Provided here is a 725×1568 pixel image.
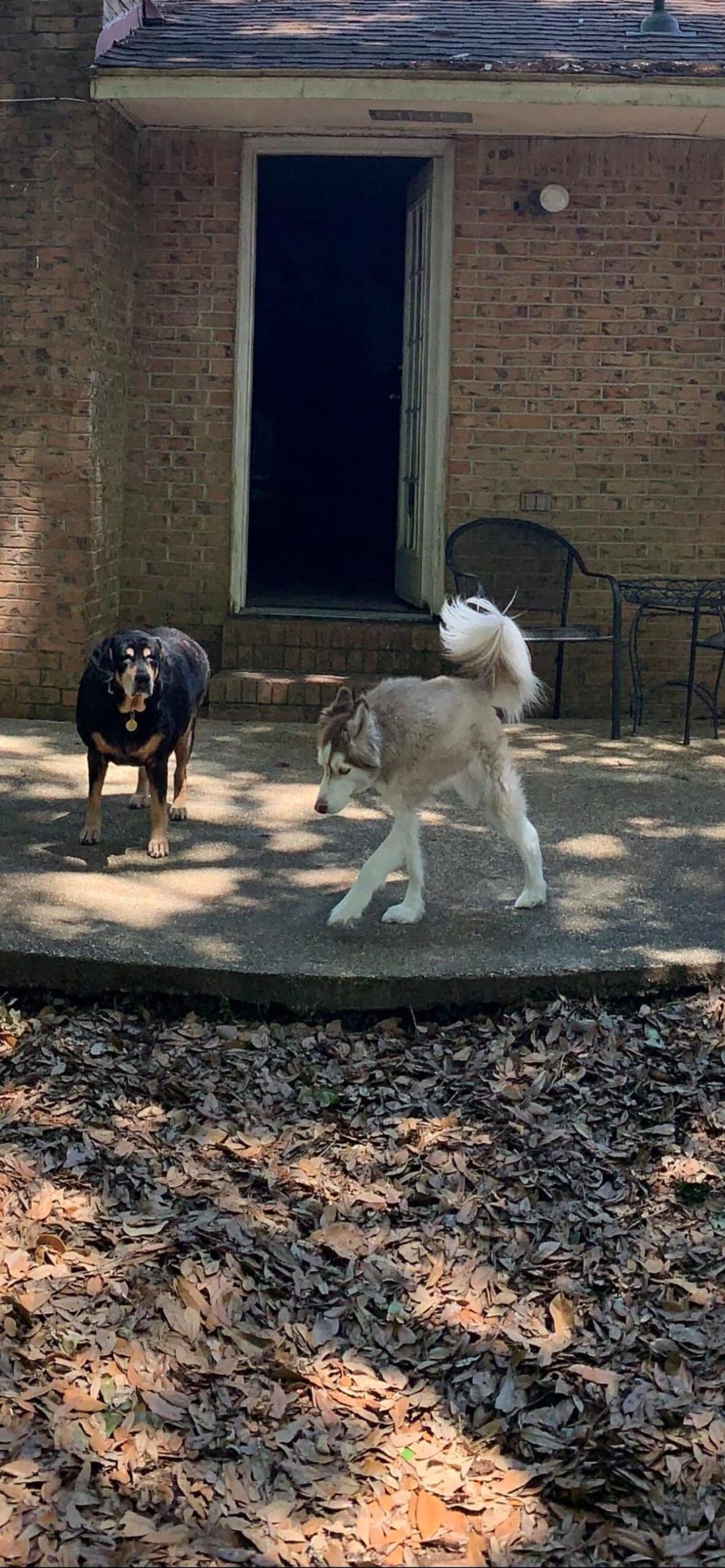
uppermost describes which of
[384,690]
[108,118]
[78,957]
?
[108,118]

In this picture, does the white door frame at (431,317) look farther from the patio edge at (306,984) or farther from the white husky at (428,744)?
the patio edge at (306,984)

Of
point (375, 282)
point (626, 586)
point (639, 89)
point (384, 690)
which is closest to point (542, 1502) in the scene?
point (384, 690)

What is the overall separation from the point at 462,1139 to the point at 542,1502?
134 cm

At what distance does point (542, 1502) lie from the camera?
3113 mm

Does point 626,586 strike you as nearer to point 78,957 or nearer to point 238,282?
point 238,282

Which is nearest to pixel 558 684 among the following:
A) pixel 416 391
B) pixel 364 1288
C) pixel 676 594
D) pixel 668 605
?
pixel 668 605

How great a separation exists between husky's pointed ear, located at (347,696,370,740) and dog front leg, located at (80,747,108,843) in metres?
1.32

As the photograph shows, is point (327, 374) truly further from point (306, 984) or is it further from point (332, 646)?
point (306, 984)

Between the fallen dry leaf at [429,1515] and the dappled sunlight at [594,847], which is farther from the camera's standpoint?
the dappled sunlight at [594,847]

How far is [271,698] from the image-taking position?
8828mm


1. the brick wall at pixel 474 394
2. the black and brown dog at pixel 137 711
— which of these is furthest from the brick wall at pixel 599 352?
the black and brown dog at pixel 137 711

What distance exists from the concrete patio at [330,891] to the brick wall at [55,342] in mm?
815

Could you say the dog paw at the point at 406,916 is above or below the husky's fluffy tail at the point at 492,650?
below

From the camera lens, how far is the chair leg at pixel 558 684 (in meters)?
8.95
